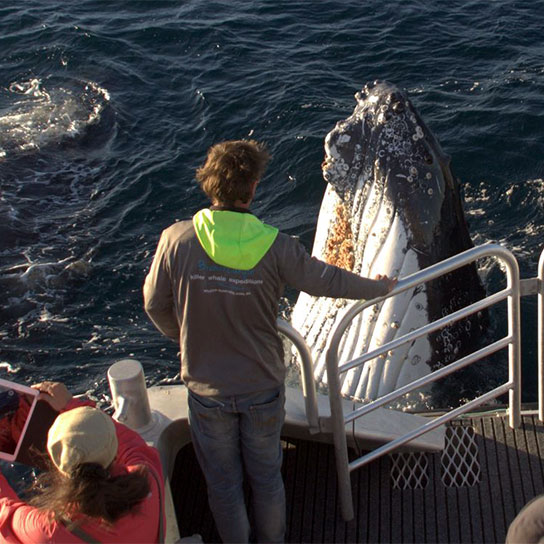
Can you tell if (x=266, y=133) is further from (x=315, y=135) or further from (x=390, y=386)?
(x=390, y=386)

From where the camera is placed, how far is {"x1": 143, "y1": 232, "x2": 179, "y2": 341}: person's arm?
13.0 feet

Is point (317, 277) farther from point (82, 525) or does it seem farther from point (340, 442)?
point (82, 525)

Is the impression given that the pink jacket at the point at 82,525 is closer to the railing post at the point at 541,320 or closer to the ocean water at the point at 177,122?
the railing post at the point at 541,320

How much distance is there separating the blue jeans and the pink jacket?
0.53m

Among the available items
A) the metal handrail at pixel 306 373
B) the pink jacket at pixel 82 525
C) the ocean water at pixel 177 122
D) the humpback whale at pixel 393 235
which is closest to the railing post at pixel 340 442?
the metal handrail at pixel 306 373

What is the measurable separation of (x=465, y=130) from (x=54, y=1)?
1185cm

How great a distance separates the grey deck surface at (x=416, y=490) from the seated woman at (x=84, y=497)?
1804mm

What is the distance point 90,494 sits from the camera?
319 cm

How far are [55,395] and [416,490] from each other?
8.16ft

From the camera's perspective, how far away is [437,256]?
7.54m

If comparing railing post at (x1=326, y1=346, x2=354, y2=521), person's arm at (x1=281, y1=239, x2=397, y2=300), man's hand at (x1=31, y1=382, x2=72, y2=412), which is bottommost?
railing post at (x1=326, y1=346, x2=354, y2=521)

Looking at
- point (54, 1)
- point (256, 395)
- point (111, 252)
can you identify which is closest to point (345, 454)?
point (256, 395)

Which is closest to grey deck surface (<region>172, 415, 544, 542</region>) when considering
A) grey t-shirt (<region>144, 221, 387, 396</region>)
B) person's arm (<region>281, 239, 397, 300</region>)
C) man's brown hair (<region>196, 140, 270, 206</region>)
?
grey t-shirt (<region>144, 221, 387, 396</region>)

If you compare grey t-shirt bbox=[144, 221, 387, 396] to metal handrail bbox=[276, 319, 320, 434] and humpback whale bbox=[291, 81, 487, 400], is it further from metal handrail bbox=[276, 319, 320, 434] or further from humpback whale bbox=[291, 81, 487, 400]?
humpback whale bbox=[291, 81, 487, 400]
